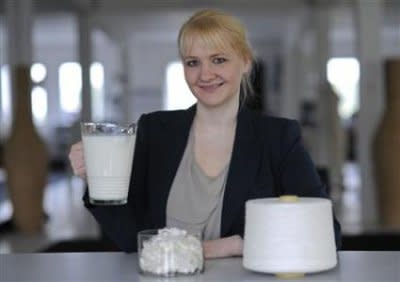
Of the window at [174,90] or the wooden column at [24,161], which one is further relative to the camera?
the window at [174,90]

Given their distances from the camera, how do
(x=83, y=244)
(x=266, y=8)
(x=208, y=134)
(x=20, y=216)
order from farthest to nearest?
(x=266, y=8) < (x=20, y=216) < (x=83, y=244) < (x=208, y=134)

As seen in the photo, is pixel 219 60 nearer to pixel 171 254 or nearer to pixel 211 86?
pixel 211 86

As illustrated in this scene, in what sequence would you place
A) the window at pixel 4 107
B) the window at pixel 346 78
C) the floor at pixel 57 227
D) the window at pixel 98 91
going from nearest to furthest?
the floor at pixel 57 227
the window at pixel 4 107
the window at pixel 98 91
the window at pixel 346 78

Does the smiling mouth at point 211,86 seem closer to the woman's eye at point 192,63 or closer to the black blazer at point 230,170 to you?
the woman's eye at point 192,63

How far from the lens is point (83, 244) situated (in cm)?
394

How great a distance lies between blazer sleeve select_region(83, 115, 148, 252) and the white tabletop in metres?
0.08

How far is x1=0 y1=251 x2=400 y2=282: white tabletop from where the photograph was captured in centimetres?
172

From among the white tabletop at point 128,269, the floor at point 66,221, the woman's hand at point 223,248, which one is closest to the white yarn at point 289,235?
the white tabletop at point 128,269

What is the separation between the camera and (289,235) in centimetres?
163

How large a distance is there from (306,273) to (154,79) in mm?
20776

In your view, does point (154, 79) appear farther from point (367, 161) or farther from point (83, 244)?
point (83, 244)

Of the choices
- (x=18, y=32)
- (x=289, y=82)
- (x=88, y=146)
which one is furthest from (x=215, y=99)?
(x=289, y=82)

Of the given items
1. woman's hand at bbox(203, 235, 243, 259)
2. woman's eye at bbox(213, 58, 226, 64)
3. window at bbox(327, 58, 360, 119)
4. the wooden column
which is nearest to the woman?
woman's eye at bbox(213, 58, 226, 64)

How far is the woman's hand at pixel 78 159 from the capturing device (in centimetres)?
193
